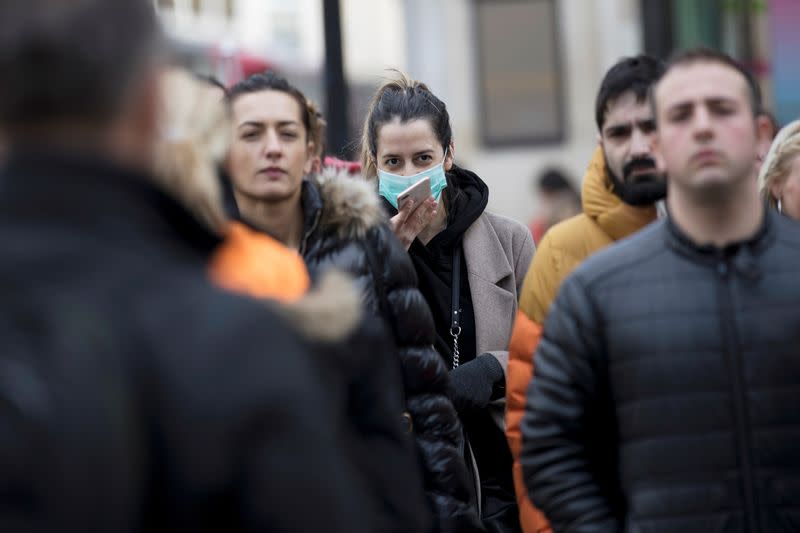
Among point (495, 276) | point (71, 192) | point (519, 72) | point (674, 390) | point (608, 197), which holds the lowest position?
point (674, 390)

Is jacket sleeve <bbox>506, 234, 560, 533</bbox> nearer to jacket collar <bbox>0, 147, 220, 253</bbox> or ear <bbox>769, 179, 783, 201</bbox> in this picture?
ear <bbox>769, 179, 783, 201</bbox>

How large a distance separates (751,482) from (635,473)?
0.27 metres

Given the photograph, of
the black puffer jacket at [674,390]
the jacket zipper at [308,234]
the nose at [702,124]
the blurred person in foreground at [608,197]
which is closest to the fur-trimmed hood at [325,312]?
the black puffer jacket at [674,390]

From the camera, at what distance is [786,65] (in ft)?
44.2

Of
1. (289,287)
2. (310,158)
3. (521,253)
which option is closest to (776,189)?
(521,253)

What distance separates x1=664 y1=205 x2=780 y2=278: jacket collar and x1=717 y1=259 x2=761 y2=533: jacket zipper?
11 centimetres

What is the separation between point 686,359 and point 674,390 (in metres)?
0.08

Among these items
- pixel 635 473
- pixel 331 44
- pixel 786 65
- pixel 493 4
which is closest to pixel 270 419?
pixel 635 473

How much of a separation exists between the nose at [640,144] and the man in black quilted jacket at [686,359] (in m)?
0.74

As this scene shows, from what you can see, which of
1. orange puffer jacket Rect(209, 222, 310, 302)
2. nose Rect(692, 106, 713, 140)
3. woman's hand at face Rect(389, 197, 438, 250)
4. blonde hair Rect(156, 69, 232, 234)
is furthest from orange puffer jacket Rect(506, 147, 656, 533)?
blonde hair Rect(156, 69, 232, 234)

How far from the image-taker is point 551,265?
4688 mm

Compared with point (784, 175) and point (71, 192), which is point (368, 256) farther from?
point (71, 192)

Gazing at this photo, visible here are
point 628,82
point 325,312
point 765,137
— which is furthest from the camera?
point 765,137

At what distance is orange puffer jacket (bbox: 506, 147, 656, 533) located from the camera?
449cm
